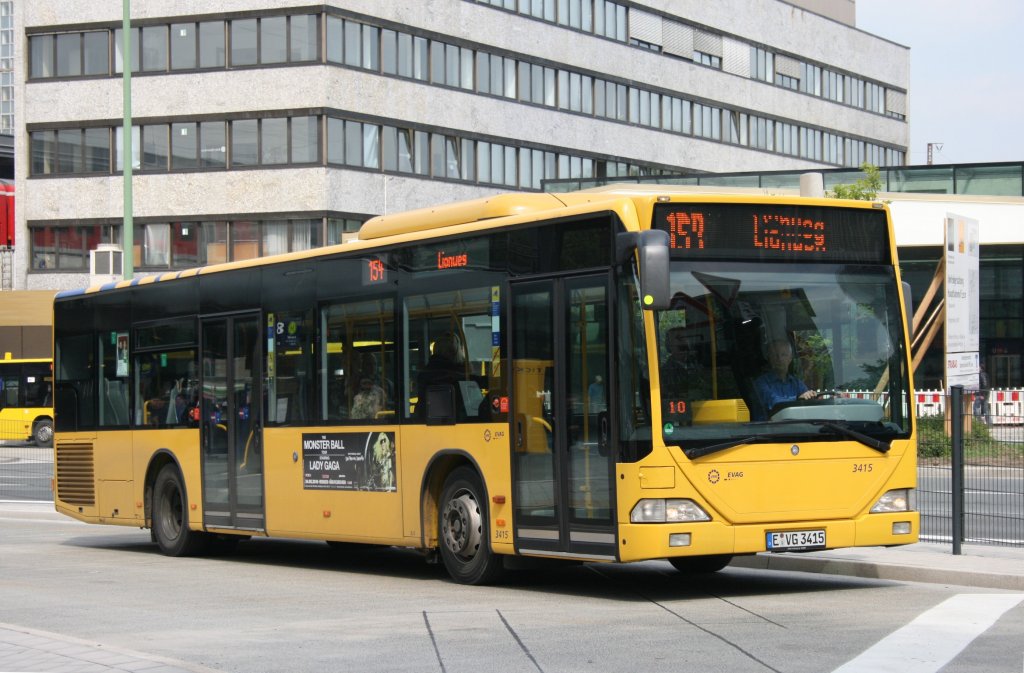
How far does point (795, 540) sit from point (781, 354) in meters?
1.42

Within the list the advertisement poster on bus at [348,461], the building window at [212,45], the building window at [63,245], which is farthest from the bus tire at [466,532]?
the building window at [63,245]

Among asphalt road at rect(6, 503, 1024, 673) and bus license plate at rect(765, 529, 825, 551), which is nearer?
asphalt road at rect(6, 503, 1024, 673)

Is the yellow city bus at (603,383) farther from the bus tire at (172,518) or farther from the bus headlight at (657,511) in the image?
the bus tire at (172,518)

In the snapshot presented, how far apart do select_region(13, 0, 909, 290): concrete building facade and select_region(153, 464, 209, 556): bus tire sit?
34509 mm

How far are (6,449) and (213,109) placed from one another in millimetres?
13341

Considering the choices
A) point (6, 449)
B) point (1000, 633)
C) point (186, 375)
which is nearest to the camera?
→ point (1000, 633)

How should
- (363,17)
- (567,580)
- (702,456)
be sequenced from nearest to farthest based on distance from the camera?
(702,456)
(567,580)
(363,17)

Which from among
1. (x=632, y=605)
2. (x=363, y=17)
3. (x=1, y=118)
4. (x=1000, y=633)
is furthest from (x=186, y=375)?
(x=1, y=118)

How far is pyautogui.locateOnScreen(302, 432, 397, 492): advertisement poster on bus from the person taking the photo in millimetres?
14717

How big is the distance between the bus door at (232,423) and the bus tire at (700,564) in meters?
4.82

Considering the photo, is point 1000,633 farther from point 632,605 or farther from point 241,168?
point 241,168

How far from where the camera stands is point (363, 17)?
2119 inches

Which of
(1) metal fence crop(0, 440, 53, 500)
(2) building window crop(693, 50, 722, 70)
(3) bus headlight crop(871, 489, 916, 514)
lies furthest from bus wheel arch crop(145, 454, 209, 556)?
(2) building window crop(693, 50, 722, 70)

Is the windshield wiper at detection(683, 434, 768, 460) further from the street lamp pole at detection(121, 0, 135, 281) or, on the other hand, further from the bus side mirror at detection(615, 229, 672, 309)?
the street lamp pole at detection(121, 0, 135, 281)
